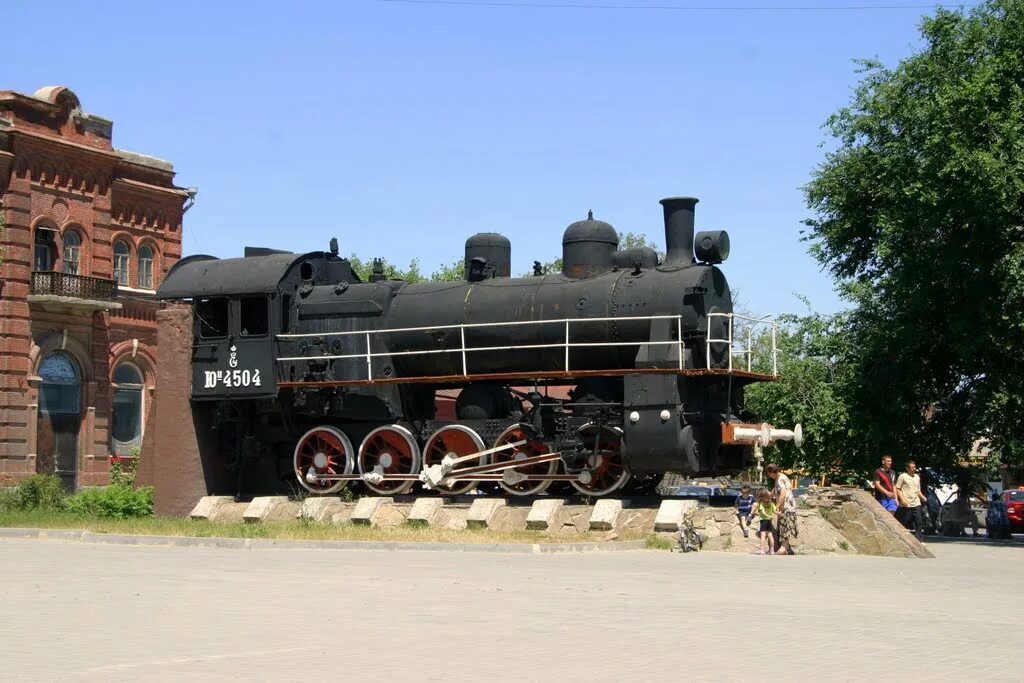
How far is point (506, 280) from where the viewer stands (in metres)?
23.9

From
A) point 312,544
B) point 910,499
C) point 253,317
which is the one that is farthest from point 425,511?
point 910,499

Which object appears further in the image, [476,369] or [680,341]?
[476,369]

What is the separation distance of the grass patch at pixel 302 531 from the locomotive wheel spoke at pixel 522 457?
190 centimetres

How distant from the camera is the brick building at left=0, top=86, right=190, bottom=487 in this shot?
39.7 metres

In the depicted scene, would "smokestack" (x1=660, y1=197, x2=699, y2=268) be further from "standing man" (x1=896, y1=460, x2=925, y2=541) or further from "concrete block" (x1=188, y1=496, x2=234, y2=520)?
"concrete block" (x1=188, y1=496, x2=234, y2=520)

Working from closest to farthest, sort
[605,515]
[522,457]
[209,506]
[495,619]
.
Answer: [495,619] → [605,515] → [522,457] → [209,506]

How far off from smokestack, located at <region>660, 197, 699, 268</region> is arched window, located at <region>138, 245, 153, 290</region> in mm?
28150

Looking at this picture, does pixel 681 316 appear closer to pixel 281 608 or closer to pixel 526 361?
pixel 526 361

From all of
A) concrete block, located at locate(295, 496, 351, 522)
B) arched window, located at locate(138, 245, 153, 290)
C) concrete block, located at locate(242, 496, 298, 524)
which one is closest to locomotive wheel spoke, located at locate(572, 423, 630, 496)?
concrete block, located at locate(295, 496, 351, 522)

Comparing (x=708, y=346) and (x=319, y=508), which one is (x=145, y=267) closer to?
(x=319, y=508)

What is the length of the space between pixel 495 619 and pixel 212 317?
1642cm

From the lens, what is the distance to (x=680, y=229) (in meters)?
22.5

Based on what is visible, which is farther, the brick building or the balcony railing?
the balcony railing

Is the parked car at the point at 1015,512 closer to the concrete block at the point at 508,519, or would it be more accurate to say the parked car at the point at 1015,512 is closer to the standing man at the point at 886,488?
the standing man at the point at 886,488
